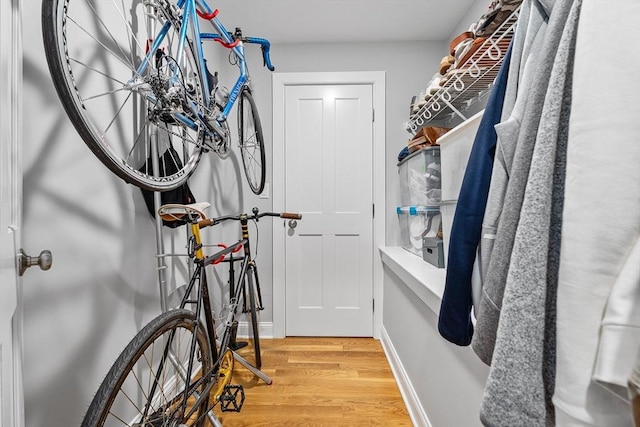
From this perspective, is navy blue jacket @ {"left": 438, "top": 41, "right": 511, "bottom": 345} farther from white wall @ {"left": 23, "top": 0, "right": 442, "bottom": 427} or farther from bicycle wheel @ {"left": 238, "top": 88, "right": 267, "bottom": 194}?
bicycle wheel @ {"left": 238, "top": 88, "right": 267, "bottom": 194}

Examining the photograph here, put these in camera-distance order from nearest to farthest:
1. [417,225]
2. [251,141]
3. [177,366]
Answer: [177,366] → [417,225] → [251,141]

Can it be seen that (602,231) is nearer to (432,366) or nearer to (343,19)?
(432,366)

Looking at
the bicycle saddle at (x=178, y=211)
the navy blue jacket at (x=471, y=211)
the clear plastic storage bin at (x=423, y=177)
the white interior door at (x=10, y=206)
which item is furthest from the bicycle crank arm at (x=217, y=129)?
the clear plastic storage bin at (x=423, y=177)

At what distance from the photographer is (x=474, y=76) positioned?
4.57 feet

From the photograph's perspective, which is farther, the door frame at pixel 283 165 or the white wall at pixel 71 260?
the door frame at pixel 283 165

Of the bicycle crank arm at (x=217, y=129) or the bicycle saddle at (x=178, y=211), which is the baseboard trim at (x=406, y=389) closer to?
the bicycle saddle at (x=178, y=211)

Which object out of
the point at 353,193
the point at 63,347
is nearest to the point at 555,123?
the point at 63,347

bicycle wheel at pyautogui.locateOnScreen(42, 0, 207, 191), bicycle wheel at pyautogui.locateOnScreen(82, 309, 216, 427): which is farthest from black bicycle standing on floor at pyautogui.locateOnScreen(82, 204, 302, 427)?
bicycle wheel at pyautogui.locateOnScreen(42, 0, 207, 191)

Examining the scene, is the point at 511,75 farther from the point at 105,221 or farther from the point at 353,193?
the point at 353,193

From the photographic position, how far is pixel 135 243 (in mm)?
1292

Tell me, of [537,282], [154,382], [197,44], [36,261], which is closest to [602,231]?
[537,282]

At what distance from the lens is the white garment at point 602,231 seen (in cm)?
34

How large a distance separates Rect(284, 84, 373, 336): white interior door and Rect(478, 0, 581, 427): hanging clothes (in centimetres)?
196

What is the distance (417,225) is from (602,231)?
1.67 m
